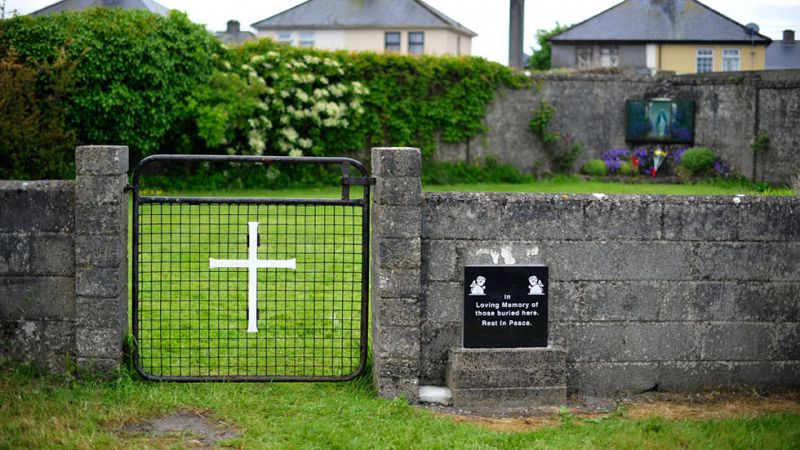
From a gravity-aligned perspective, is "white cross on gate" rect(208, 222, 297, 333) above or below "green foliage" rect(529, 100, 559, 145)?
below

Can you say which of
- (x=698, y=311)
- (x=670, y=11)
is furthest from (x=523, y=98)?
(x=670, y=11)

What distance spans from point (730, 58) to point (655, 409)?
45.5 meters

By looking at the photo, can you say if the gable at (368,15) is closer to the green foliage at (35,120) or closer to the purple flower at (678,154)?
the purple flower at (678,154)

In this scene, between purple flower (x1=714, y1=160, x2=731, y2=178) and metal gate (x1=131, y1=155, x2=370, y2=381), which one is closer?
metal gate (x1=131, y1=155, x2=370, y2=381)

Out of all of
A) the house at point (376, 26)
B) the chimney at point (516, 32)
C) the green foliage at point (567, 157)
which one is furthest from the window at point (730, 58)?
the green foliage at point (567, 157)

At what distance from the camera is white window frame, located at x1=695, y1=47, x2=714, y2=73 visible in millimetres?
47094

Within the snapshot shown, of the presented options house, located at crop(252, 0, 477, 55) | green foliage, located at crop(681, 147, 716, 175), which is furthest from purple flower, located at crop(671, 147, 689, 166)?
house, located at crop(252, 0, 477, 55)

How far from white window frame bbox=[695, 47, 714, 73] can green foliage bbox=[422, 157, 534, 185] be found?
89.3 ft

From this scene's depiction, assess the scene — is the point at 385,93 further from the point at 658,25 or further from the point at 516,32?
the point at 658,25

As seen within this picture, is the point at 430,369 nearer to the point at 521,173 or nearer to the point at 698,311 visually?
the point at 698,311

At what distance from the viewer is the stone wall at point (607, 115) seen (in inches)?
875

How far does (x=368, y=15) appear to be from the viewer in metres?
51.8

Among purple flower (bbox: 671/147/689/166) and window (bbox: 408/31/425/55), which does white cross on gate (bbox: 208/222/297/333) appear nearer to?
purple flower (bbox: 671/147/689/166)

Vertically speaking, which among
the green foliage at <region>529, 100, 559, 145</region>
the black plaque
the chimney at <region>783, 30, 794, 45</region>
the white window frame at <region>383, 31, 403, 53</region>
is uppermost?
the chimney at <region>783, 30, 794, 45</region>
